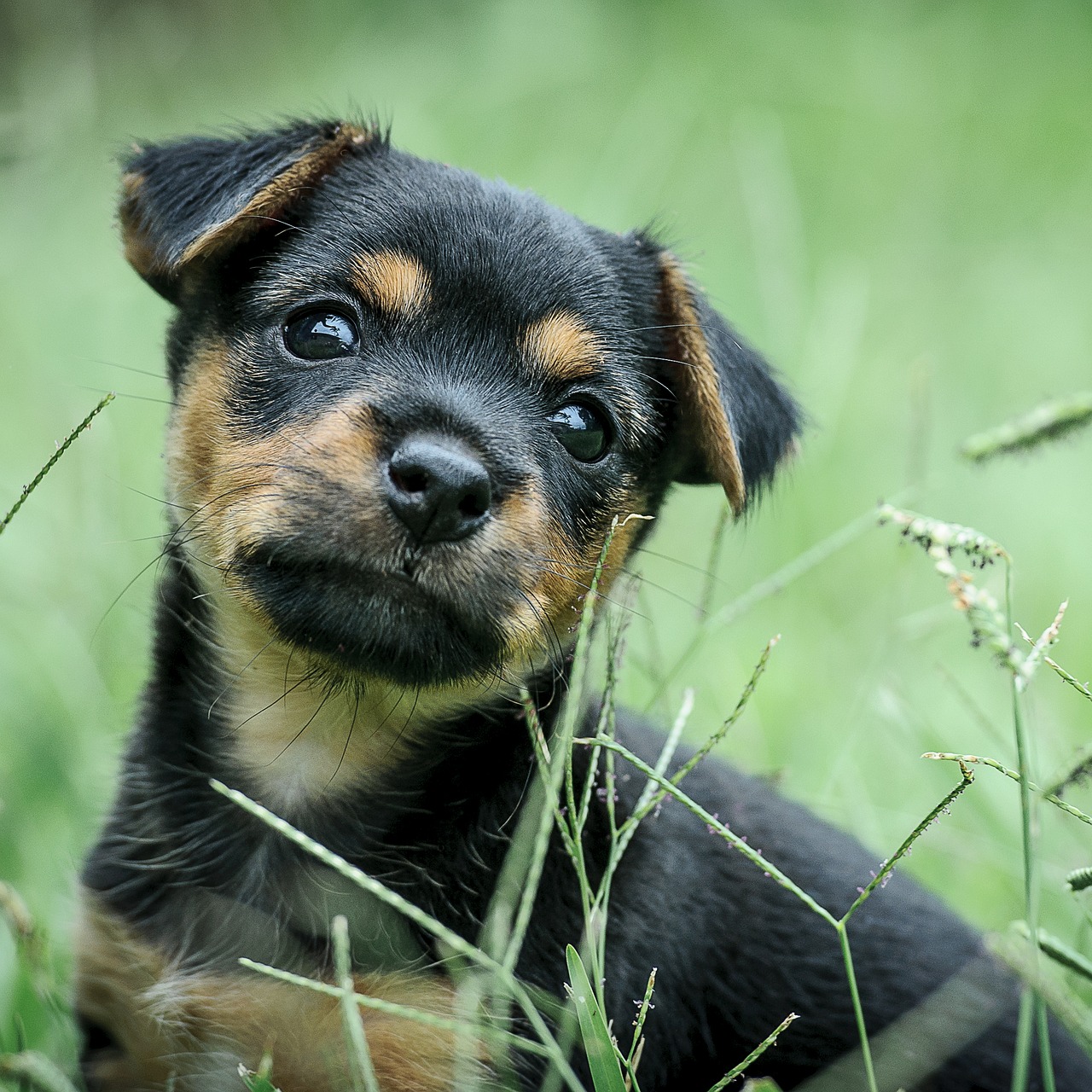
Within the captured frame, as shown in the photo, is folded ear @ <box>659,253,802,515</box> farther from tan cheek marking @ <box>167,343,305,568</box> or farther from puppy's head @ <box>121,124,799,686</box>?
tan cheek marking @ <box>167,343,305,568</box>

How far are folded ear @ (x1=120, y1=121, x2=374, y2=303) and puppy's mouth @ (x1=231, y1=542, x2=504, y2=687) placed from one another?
0.91 metres

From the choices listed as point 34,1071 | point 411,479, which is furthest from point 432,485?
point 34,1071

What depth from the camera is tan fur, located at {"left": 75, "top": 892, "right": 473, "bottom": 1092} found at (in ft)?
11.2

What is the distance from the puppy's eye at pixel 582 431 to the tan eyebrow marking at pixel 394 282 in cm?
48

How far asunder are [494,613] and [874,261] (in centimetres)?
865

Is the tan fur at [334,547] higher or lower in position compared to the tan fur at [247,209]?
lower

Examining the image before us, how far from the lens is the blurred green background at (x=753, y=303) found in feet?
17.5

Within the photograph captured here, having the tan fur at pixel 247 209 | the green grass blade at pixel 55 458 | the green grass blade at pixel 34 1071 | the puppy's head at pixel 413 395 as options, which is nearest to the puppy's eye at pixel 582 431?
the puppy's head at pixel 413 395

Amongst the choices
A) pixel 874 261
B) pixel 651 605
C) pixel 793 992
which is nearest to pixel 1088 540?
pixel 651 605

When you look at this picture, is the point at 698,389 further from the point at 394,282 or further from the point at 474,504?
the point at 474,504

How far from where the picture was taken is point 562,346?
3.76m

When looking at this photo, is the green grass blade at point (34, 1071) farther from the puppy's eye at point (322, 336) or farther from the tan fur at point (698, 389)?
the tan fur at point (698, 389)

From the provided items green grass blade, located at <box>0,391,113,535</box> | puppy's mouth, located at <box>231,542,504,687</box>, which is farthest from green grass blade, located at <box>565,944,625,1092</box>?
green grass blade, located at <box>0,391,113,535</box>

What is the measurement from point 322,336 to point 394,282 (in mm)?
241
